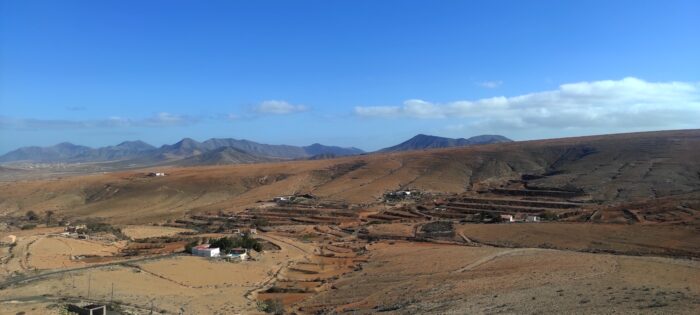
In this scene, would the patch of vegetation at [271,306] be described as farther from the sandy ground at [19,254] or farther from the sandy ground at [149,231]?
the sandy ground at [149,231]

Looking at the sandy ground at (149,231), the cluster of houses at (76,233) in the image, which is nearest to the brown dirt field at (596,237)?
the sandy ground at (149,231)

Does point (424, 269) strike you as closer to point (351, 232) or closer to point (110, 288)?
point (110, 288)

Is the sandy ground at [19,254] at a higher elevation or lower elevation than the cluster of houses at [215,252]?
higher

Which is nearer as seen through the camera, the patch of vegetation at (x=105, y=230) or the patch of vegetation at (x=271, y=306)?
the patch of vegetation at (x=271, y=306)

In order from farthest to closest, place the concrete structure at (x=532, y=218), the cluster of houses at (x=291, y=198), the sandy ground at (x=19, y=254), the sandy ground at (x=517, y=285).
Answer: the cluster of houses at (x=291, y=198) < the concrete structure at (x=532, y=218) < the sandy ground at (x=19, y=254) < the sandy ground at (x=517, y=285)

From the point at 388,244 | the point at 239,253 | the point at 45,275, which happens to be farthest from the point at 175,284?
the point at 388,244

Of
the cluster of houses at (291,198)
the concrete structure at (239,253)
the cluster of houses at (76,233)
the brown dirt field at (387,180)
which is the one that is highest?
the brown dirt field at (387,180)

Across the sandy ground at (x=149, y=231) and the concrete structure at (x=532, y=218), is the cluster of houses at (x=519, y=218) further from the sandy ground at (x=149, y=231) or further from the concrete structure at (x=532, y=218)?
the sandy ground at (x=149, y=231)

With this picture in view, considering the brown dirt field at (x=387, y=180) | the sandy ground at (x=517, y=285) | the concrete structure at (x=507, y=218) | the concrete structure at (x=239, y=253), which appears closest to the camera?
the sandy ground at (x=517, y=285)
